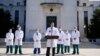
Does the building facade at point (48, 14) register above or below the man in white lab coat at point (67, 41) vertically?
above

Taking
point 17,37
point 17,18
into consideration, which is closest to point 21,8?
point 17,18

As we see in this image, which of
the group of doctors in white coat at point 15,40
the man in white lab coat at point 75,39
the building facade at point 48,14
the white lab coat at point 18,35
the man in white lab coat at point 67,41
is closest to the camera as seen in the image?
the white lab coat at point 18,35

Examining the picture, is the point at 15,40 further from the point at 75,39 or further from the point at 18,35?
the point at 75,39

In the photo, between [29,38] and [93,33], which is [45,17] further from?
[93,33]

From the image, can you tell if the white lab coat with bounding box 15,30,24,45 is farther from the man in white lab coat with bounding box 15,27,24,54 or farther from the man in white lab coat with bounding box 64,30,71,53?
the man in white lab coat with bounding box 64,30,71,53

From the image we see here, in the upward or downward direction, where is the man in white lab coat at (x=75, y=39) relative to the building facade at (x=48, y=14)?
downward

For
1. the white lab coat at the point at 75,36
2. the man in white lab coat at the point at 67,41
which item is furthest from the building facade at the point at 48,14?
the white lab coat at the point at 75,36

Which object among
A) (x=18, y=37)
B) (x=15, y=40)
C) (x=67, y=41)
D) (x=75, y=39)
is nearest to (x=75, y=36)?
(x=75, y=39)

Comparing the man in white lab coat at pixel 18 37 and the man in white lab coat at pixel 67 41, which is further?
the man in white lab coat at pixel 67 41

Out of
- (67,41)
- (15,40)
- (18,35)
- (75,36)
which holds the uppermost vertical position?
(18,35)

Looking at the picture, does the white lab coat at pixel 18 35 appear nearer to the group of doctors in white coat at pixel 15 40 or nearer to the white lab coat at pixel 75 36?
the group of doctors in white coat at pixel 15 40

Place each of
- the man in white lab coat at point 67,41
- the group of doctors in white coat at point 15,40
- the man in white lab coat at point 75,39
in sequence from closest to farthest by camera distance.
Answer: the group of doctors in white coat at point 15,40, the man in white lab coat at point 75,39, the man in white lab coat at point 67,41

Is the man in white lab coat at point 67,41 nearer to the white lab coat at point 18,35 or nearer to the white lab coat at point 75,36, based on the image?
the white lab coat at point 75,36

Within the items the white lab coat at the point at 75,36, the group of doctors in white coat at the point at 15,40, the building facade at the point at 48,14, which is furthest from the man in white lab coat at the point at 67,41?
the building facade at the point at 48,14
